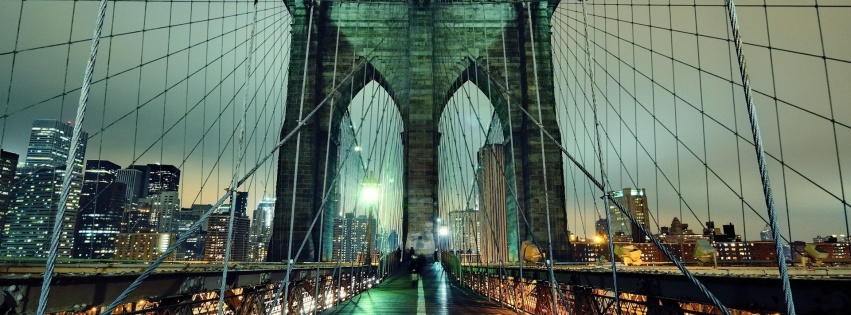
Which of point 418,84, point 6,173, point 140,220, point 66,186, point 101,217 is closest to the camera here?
point 66,186

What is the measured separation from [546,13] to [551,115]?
5479 mm

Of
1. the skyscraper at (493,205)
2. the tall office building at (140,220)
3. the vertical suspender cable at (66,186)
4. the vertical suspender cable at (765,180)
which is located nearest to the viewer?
the vertical suspender cable at (66,186)

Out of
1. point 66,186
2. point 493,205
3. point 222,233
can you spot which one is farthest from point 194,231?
point 222,233

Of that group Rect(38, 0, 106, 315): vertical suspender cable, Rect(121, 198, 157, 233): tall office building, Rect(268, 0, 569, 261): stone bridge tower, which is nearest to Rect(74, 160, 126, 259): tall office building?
Rect(121, 198, 157, 233): tall office building

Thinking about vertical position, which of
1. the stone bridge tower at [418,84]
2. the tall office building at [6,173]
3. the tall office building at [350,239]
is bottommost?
the tall office building at [350,239]

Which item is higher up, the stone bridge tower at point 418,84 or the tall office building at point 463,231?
the stone bridge tower at point 418,84

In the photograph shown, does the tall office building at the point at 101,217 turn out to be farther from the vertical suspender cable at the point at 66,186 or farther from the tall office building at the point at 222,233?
the vertical suspender cable at the point at 66,186

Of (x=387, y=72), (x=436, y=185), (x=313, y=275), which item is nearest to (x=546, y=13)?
(x=387, y=72)

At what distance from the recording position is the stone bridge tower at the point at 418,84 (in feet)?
66.5

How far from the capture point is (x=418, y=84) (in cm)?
2144

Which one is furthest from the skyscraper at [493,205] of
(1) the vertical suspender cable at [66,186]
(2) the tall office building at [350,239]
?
(1) the vertical suspender cable at [66,186]

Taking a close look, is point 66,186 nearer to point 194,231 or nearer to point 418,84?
point 194,231

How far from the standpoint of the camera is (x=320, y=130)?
22281 mm

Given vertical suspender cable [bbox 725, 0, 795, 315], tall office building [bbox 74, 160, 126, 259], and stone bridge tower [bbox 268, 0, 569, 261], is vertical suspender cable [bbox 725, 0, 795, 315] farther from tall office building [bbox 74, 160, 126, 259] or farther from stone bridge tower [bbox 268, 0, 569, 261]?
tall office building [bbox 74, 160, 126, 259]
